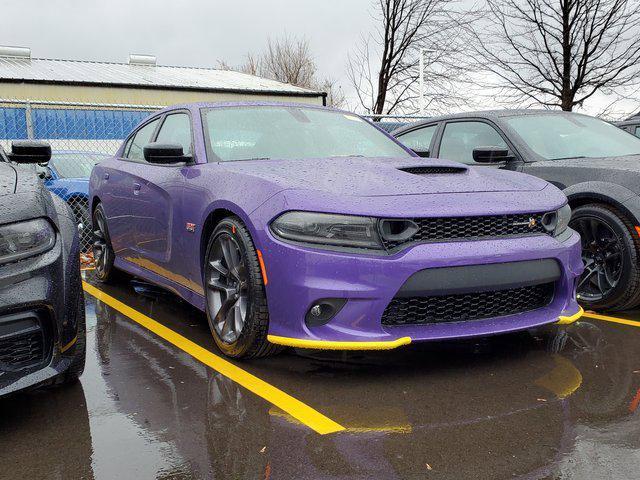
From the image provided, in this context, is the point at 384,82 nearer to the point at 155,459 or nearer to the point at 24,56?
the point at 24,56

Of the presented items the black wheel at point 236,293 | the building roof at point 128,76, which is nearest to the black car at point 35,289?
the black wheel at point 236,293

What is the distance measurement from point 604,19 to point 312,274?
19.9 m

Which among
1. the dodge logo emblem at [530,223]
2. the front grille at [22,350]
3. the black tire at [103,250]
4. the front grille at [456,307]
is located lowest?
the black tire at [103,250]

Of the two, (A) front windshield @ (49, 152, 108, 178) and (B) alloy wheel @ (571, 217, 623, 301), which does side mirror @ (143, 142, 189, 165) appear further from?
(A) front windshield @ (49, 152, 108, 178)

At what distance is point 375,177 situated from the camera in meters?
3.76

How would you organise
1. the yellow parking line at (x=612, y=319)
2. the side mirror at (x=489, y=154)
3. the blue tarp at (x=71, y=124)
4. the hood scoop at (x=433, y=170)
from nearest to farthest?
the hood scoop at (x=433, y=170)
the yellow parking line at (x=612, y=319)
the side mirror at (x=489, y=154)
the blue tarp at (x=71, y=124)

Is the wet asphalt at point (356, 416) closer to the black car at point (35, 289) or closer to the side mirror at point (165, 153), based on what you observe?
the black car at point (35, 289)

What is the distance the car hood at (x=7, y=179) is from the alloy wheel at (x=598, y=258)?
12.1ft

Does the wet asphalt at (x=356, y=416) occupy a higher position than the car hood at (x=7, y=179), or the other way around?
the car hood at (x=7, y=179)

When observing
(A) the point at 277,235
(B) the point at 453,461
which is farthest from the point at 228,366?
(B) the point at 453,461

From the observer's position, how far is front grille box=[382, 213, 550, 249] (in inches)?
133

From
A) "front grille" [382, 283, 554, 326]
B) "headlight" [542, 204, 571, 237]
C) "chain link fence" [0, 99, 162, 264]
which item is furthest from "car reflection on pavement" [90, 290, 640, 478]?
"chain link fence" [0, 99, 162, 264]

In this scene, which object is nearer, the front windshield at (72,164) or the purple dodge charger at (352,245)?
the purple dodge charger at (352,245)

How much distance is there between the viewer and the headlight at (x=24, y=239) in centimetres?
279
